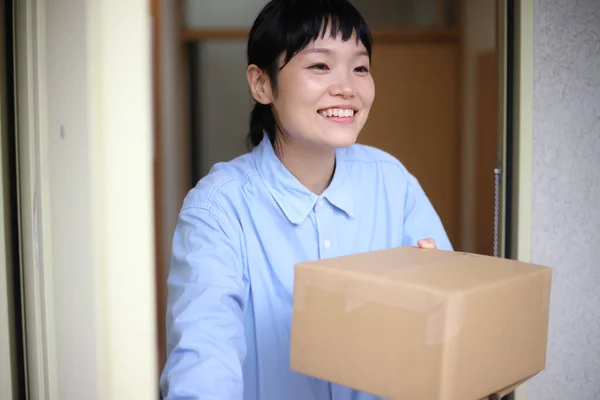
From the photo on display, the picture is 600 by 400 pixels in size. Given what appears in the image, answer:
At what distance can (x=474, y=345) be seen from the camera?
2.37ft

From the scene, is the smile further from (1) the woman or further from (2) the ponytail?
(2) the ponytail

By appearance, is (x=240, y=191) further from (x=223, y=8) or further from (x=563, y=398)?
(x=223, y=8)

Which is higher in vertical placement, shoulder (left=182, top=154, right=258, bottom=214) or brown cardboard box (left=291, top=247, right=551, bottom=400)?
shoulder (left=182, top=154, right=258, bottom=214)

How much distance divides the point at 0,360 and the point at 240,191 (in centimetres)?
51

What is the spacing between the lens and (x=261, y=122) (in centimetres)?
132

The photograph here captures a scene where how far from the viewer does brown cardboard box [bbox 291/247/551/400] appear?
2.27 feet

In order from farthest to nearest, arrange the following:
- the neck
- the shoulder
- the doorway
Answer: the doorway → the neck → the shoulder

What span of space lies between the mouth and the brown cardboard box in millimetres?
347

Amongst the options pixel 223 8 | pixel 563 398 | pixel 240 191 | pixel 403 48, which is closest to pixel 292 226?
pixel 240 191

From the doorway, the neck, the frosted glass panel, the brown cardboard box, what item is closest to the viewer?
the brown cardboard box

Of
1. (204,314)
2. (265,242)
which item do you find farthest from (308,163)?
(204,314)

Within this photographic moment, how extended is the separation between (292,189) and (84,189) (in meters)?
0.46

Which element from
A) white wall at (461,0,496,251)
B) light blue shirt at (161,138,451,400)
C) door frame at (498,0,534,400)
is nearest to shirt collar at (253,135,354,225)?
light blue shirt at (161,138,451,400)

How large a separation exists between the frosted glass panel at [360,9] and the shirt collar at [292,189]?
1996 millimetres
